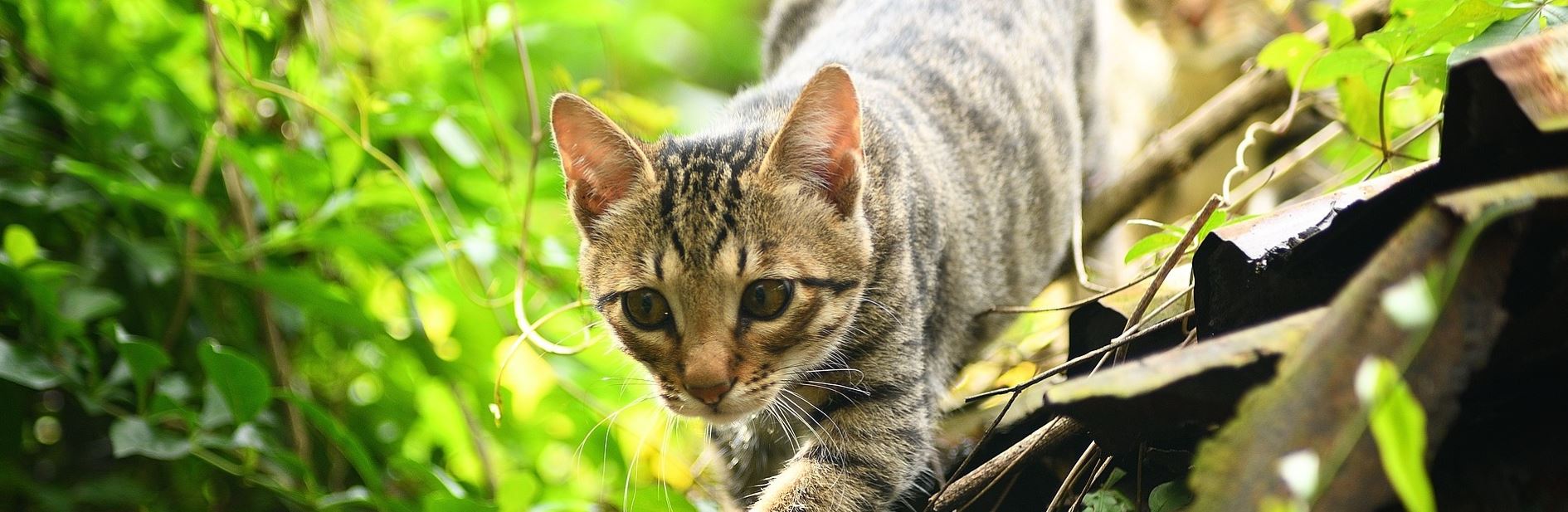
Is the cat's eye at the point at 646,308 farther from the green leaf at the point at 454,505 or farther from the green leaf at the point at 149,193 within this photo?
the green leaf at the point at 149,193

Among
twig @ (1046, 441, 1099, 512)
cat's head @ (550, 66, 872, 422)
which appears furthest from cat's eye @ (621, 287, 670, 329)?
twig @ (1046, 441, 1099, 512)

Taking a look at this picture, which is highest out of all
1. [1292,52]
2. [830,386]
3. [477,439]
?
[1292,52]

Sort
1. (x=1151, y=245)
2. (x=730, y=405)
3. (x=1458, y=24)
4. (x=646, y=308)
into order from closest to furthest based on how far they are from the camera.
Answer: (x=1458, y=24) → (x=1151, y=245) → (x=730, y=405) → (x=646, y=308)

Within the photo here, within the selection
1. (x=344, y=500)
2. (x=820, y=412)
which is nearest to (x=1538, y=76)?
(x=820, y=412)

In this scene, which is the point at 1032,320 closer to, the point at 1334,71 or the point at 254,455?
the point at 1334,71

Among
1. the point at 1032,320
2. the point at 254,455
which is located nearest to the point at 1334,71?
the point at 1032,320

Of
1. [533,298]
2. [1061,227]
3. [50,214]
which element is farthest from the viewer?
[1061,227]

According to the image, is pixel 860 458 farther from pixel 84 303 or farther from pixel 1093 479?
pixel 84 303

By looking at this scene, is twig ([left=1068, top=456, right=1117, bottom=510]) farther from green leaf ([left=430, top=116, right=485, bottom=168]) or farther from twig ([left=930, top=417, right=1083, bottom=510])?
green leaf ([left=430, top=116, right=485, bottom=168])
